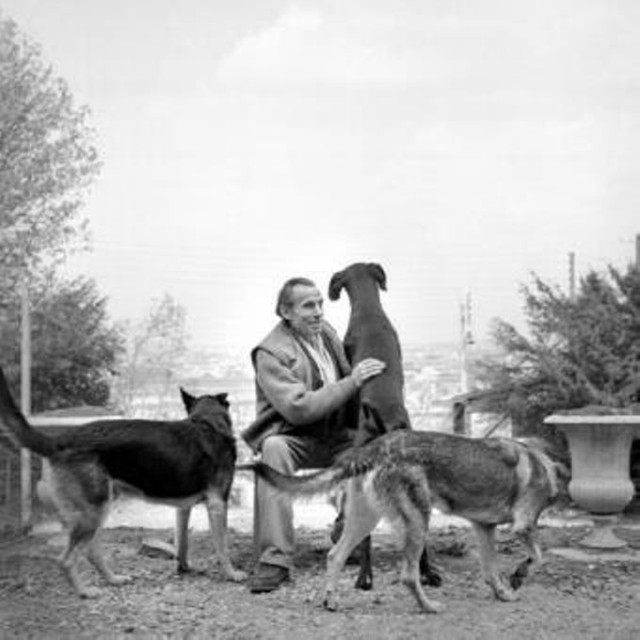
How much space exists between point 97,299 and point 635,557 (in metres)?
6.12

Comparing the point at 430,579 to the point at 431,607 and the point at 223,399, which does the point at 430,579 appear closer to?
the point at 431,607

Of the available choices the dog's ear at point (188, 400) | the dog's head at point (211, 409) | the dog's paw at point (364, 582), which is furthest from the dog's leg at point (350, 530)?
the dog's ear at point (188, 400)

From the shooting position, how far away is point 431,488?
4.30 m

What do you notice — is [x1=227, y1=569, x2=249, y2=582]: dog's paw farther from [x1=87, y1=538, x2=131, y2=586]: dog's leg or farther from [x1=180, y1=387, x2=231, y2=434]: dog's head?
[x1=180, y1=387, x2=231, y2=434]: dog's head

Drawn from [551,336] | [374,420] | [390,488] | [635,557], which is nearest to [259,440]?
[374,420]

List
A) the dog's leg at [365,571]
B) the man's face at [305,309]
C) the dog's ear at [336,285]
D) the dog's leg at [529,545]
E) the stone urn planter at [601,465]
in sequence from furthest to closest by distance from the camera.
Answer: the stone urn planter at [601,465]
the dog's ear at [336,285]
the man's face at [305,309]
the dog's leg at [365,571]
the dog's leg at [529,545]

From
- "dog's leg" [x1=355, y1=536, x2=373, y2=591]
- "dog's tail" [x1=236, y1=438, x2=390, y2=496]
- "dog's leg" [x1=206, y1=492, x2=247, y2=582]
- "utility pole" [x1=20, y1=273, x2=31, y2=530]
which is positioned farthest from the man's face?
"utility pole" [x1=20, y1=273, x2=31, y2=530]

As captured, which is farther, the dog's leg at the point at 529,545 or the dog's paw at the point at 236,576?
the dog's paw at the point at 236,576

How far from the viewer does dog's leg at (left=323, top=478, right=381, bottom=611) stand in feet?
14.3

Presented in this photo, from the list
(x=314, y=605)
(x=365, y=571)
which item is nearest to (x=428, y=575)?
(x=365, y=571)

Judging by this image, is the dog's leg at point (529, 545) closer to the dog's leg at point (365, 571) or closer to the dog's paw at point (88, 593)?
the dog's leg at point (365, 571)

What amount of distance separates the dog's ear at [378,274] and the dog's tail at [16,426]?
1.98m

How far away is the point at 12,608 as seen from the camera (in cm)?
441

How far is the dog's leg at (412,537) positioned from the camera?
165 inches
